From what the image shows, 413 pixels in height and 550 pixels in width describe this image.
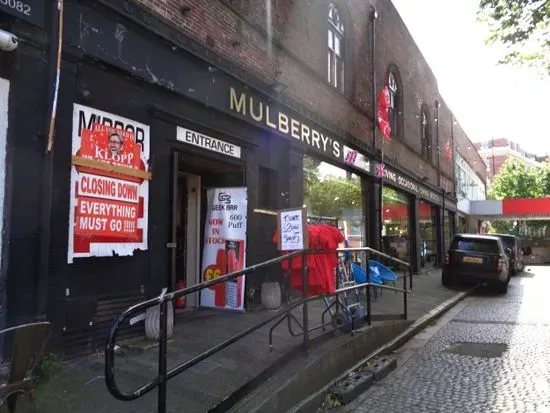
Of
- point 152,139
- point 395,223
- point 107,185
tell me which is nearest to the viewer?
point 107,185

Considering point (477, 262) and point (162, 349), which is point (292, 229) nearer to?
point (162, 349)

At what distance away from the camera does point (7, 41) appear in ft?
14.8

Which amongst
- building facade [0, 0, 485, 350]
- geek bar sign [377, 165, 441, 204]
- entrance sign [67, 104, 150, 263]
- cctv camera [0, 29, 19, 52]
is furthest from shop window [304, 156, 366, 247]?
cctv camera [0, 29, 19, 52]

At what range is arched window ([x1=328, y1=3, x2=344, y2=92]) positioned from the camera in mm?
12136

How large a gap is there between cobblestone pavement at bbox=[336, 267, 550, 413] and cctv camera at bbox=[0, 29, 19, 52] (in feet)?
14.7

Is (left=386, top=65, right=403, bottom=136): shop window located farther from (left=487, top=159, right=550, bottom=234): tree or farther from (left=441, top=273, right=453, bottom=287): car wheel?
(left=487, top=159, right=550, bottom=234): tree

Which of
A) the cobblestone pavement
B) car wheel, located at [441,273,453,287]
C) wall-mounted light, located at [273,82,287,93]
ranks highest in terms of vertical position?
wall-mounted light, located at [273,82,287,93]

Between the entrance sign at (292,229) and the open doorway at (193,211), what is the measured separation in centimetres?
213

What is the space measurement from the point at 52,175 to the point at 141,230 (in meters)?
1.39

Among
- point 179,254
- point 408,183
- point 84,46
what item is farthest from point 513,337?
point 408,183

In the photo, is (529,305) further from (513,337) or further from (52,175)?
(52,175)

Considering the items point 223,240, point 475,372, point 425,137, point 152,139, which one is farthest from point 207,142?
point 425,137

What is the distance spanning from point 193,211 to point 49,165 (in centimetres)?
346

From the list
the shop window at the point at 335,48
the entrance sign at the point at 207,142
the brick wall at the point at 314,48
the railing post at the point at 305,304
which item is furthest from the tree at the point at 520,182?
the railing post at the point at 305,304
